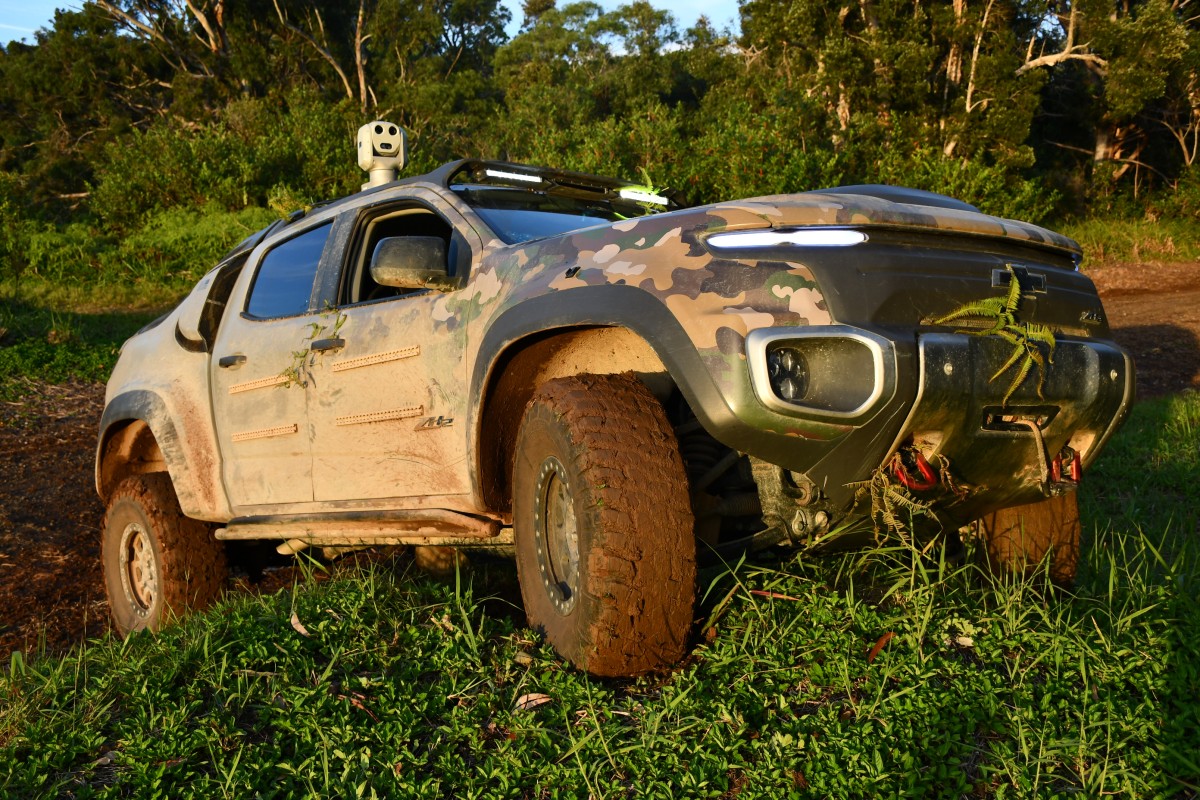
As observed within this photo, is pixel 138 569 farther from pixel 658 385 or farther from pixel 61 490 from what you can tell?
pixel 658 385

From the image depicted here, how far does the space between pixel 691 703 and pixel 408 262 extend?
170cm

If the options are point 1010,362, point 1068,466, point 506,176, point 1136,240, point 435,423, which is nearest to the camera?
point 1010,362

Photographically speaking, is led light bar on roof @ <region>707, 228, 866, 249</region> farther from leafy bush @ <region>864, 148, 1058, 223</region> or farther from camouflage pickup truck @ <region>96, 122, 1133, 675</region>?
leafy bush @ <region>864, 148, 1058, 223</region>

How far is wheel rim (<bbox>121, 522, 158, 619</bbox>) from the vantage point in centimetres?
509

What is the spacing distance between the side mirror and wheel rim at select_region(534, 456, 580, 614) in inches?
33.4

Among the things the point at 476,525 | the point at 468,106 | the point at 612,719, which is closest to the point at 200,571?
the point at 476,525

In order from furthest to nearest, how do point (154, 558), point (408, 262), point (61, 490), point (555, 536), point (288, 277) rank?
point (61, 490), point (154, 558), point (288, 277), point (408, 262), point (555, 536)

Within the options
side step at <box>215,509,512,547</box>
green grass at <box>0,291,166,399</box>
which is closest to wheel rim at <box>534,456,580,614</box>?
side step at <box>215,509,512,547</box>

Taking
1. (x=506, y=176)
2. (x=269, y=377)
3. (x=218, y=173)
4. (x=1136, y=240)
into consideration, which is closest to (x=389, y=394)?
(x=269, y=377)

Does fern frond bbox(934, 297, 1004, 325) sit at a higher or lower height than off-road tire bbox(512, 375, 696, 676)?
higher

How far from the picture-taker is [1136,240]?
16703mm

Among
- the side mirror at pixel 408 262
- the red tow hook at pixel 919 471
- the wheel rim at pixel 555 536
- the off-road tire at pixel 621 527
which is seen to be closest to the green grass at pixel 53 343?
the side mirror at pixel 408 262

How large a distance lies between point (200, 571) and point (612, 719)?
2823mm

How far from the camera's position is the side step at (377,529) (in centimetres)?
369
